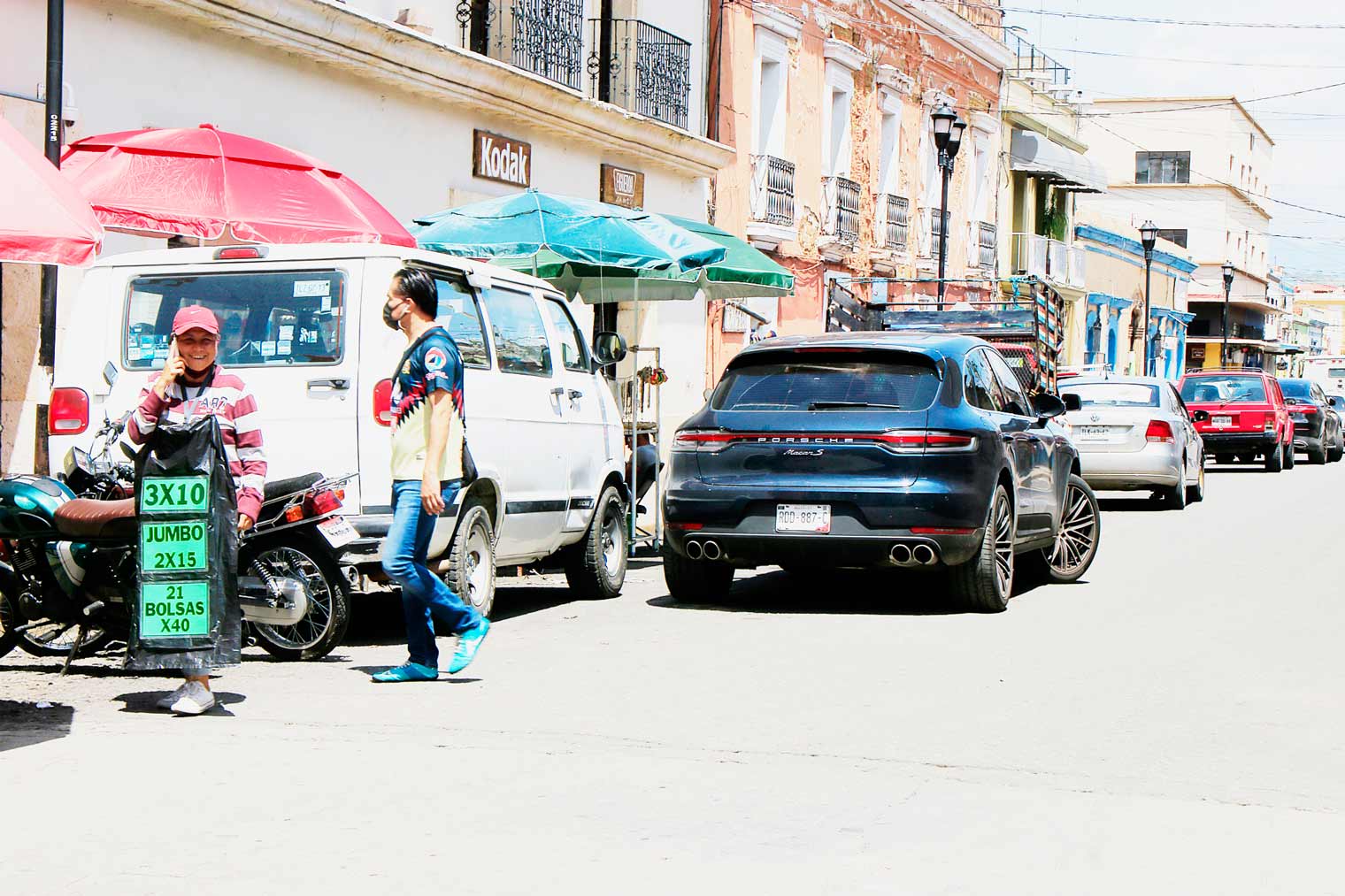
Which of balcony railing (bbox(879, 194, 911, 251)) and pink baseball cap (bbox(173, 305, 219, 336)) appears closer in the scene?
pink baseball cap (bbox(173, 305, 219, 336))

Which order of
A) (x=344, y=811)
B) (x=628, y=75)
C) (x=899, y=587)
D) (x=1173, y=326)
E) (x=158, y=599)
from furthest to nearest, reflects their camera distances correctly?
(x=1173, y=326) < (x=628, y=75) < (x=899, y=587) < (x=158, y=599) < (x=344, y=811)

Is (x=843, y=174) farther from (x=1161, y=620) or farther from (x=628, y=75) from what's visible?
(x=1161, y=620)

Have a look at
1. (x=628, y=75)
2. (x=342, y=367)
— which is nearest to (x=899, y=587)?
(x=342, y=367)

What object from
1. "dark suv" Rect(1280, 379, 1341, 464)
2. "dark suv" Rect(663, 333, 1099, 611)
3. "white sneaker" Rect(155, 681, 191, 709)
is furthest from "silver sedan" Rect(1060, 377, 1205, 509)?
"white sneaker" Rect(155, 681, 191, 709)

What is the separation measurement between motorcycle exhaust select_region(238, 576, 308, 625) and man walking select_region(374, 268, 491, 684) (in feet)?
2.20

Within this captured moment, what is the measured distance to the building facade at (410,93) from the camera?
13289 millimetres

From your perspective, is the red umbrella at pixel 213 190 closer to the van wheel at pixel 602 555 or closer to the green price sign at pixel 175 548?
the van wheel at pixel 602 555

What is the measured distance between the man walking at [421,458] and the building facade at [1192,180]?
235 ft

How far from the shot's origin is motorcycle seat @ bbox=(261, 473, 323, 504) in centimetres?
836

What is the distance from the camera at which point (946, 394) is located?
10711 millimetres

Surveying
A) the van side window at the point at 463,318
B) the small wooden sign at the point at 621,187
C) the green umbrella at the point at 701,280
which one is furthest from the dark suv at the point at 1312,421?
the van side window at the point at 463,318

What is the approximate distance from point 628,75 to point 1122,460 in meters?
7.80

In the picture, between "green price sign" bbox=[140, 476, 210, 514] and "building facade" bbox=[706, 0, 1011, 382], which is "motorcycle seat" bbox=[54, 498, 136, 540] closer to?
"green price sign" bbox=[140, 476, 210, 514]

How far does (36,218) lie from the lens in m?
7.22
